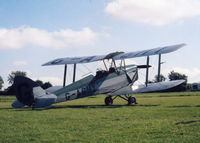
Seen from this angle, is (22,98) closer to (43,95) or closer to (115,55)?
(43,95)

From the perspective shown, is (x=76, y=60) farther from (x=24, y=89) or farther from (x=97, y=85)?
(x=24, y=89)

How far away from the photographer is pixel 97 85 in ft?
66.2

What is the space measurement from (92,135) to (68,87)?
11517mm

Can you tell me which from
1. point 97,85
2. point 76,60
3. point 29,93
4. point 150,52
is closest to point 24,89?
point 29,93

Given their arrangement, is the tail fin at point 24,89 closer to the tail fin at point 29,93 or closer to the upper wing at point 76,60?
the tail fin at point 29,93

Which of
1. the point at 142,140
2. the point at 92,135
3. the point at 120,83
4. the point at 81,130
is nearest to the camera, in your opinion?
the point at 142,140

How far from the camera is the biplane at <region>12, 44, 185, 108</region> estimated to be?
1667 centimetres

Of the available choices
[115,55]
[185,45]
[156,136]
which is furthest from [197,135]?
[115,55]

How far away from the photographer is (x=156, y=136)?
276 inches

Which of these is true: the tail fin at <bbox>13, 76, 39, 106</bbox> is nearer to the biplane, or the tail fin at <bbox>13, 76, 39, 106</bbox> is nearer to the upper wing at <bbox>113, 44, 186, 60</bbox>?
the biplane

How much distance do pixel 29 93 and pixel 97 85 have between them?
4.98 meters

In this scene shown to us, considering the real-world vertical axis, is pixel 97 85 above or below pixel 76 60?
below

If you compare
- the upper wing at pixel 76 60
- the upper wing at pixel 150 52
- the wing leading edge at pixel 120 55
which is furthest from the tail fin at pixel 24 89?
the upper wing at pixel 150 52

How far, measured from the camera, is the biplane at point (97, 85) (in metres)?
16.7
